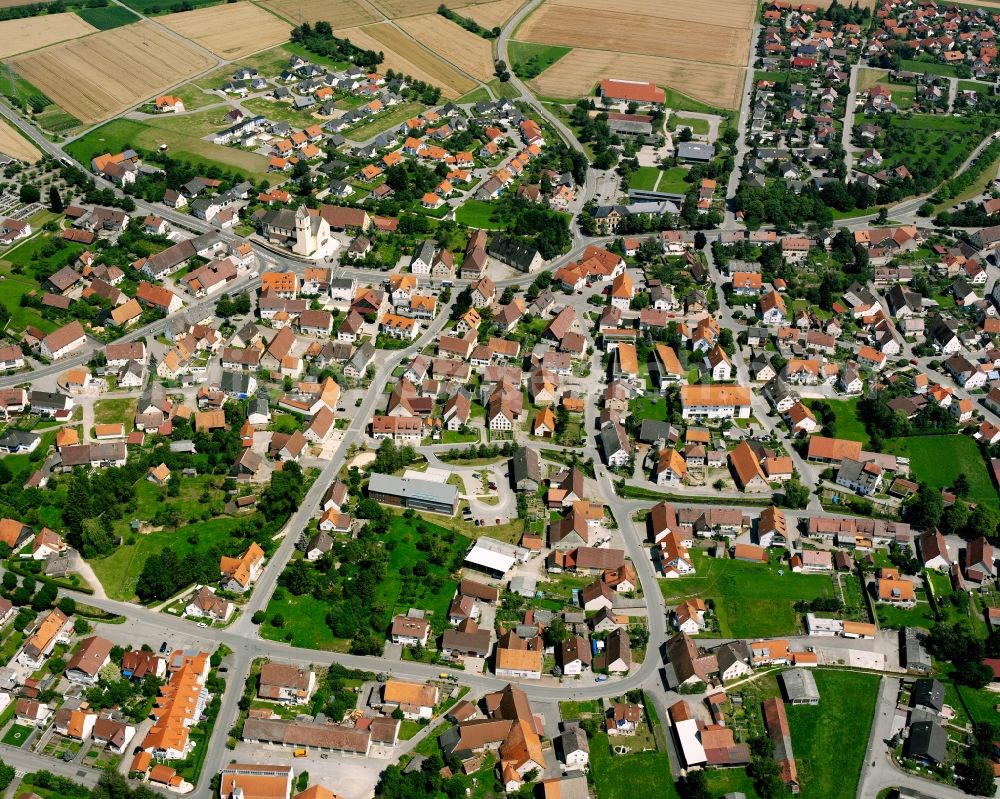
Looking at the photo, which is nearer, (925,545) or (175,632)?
(175,632)

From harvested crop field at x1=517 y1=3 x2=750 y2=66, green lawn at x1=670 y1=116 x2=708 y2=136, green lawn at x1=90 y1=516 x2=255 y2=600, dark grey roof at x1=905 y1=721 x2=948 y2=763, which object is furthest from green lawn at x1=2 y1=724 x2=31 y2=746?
harvested crop field at x1=517 y1=3 x2=750 y2=66

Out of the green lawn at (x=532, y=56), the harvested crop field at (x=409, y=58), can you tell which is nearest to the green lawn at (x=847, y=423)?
the harvested crop field at (x=409, y=58)

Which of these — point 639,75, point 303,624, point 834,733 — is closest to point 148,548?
point 303,624

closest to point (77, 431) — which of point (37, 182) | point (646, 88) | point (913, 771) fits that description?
point (37, 182)

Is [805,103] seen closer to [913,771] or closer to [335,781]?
[913,771]

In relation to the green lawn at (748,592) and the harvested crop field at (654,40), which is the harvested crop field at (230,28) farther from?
the green lawn at (748,592)

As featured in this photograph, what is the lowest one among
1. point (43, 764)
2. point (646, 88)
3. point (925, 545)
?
point (43, 764)

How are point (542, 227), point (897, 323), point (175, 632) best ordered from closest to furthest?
point (175, 632) → point (897, 323) → point (542, 227)
